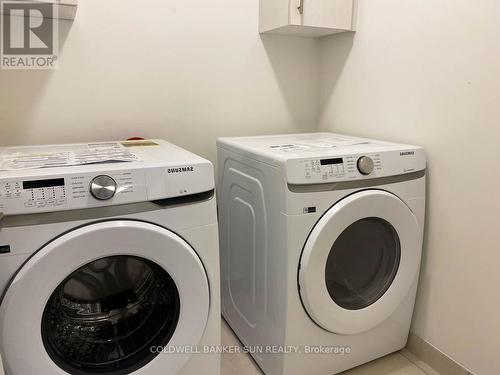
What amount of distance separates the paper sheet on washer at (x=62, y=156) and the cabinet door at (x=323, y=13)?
905 mm

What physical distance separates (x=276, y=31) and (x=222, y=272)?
1117mm

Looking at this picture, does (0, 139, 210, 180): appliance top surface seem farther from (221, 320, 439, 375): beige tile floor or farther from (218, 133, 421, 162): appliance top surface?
(221, 320, 439, 375): beige tile floor

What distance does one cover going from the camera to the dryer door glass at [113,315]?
1069mm

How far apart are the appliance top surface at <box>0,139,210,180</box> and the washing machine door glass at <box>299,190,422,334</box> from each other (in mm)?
471

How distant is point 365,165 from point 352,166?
0.05 m

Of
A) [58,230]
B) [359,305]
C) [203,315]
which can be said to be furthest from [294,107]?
[58,230]

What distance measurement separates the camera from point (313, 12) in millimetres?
1663

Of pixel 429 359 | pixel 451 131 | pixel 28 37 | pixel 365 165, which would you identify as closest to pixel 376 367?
pixel 429 359

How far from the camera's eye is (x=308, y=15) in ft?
5.43

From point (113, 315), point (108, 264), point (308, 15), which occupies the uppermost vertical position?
point (308, 15)

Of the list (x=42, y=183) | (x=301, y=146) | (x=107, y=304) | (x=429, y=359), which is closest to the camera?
(x=42, y=183)

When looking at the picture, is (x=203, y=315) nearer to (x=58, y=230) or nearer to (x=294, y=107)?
(x=58, y=230)

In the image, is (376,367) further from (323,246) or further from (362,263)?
(323,246)

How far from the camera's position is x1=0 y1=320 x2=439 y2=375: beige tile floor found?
5.00 feet
